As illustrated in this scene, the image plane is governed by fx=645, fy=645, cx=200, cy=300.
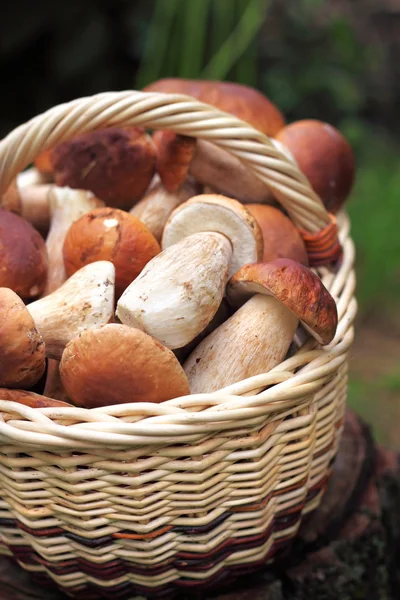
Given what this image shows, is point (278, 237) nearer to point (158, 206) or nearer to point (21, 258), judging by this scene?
point (158, 206)

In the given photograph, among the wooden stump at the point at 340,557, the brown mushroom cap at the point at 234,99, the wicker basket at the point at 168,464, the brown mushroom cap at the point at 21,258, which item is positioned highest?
the brown mushroom cap at the point at 234,99

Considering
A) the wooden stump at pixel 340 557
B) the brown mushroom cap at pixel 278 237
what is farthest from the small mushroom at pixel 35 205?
the wooden stump at pixel 340 557

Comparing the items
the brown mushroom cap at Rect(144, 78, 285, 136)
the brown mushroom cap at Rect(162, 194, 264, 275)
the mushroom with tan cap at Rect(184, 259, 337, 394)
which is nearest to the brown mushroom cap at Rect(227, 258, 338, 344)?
the mushroom with tan cap at Rect(184, 259, 337, 394)

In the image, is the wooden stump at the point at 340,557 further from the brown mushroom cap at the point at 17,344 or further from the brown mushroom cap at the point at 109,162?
the brown mushroom cap at the point at 109,162

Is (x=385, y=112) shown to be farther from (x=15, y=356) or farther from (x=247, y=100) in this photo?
(x=15, y=356)

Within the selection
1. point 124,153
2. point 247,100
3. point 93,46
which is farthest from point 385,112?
point 124,153

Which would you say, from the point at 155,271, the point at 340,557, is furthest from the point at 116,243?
the point at 340,557
